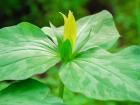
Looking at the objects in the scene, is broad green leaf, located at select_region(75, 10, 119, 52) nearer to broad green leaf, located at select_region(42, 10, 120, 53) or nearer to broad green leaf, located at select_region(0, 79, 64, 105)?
broad green leaf, located at select_region(42, 10, 120, 53)

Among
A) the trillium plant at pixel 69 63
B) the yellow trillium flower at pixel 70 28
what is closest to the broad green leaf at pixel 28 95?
the trillium plant at pixel 69 63

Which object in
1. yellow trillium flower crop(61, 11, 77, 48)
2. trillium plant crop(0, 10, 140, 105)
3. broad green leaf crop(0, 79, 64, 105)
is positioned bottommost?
broad green leaf crop(0, 79, 64, 105)

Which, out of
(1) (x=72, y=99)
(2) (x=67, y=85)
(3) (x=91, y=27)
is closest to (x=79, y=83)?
(2) (x=67, y=85)

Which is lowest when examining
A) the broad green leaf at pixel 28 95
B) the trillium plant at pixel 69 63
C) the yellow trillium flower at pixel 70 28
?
the broad green leaf at pixel 28 95

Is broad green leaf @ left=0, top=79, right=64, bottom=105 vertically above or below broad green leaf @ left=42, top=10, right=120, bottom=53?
below

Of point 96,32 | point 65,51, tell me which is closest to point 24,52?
point 65,51

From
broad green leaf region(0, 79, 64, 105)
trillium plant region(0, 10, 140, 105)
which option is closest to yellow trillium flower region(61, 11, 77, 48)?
trillium plant region(0, 10, 140, 105)

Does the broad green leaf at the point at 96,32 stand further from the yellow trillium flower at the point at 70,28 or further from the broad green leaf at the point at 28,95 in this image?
the broad green leaf at the point at 28,95
